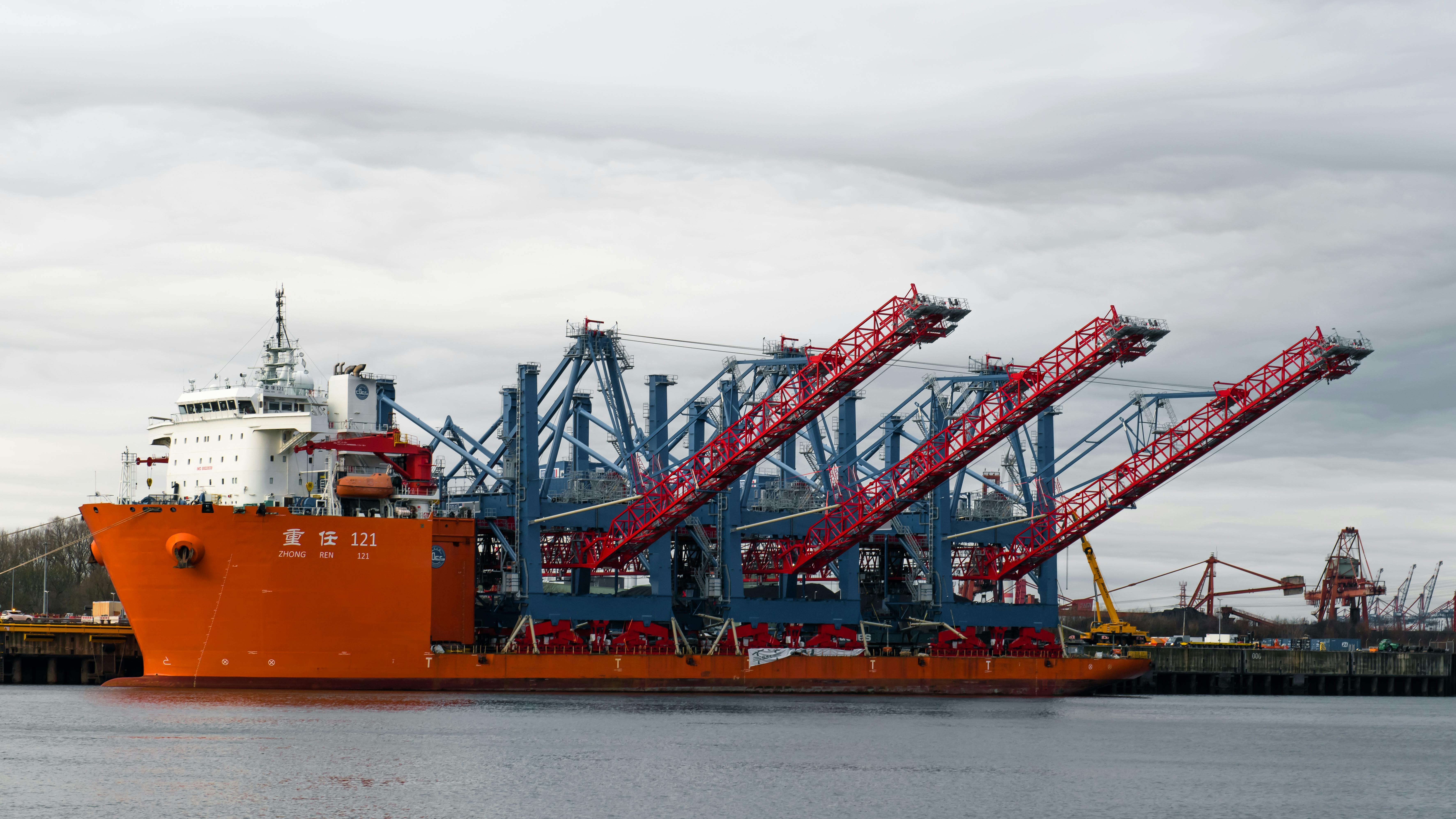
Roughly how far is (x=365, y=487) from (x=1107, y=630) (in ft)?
191

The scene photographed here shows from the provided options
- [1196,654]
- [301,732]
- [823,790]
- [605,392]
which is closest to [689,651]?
[605,392]

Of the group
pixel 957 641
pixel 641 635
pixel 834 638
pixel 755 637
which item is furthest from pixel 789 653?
pixel 957 641

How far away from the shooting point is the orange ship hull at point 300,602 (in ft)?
162

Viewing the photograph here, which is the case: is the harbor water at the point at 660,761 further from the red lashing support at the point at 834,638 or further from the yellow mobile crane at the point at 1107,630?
the yellow mobile crane at the point at 1107,630

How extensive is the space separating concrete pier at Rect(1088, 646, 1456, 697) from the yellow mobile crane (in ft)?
13.8

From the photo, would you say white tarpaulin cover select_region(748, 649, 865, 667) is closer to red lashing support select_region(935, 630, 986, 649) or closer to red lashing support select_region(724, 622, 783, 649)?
red lashing support select_region(724, 622, 783, 649)

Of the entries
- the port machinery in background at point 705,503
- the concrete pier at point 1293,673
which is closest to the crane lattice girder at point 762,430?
the port machinery in background at point 705,503

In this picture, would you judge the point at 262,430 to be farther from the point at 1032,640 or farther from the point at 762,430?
the point at 1032,640

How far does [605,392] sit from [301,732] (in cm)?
2193

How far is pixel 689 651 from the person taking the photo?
58.9 meters

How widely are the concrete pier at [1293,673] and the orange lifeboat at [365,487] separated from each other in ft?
145

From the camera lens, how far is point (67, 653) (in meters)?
60.9

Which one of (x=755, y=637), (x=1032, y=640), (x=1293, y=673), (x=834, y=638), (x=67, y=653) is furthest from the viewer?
(x=1293, y=673)

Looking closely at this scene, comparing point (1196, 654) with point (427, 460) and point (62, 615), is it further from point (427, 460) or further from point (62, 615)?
point (62, 615)
